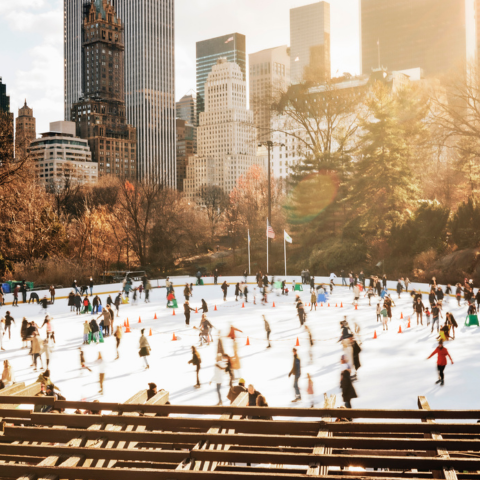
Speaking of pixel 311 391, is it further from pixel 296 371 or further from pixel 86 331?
pixel 86 331

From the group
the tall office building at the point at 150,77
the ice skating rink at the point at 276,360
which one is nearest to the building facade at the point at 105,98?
the tall office building at the point at 150,77

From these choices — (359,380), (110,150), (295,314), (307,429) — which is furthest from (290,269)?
(110,150)

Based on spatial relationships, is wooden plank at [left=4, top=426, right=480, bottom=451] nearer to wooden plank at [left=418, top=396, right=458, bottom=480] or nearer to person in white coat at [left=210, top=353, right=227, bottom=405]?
wooden plank at [left=418, top=396, right=458, bottom=480]

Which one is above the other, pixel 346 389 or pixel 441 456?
pixel 441 456

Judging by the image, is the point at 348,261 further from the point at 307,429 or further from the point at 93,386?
the point at 307,429

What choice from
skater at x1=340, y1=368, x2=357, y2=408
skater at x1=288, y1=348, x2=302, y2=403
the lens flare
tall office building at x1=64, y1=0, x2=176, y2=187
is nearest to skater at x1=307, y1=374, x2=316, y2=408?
skater at x1=288, y1=348, x2=302, y2=403

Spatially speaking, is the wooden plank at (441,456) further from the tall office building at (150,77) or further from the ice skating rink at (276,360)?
the tall office building at (150,77)

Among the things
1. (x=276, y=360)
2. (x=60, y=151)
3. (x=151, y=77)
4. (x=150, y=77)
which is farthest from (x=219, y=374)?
(x=151, y=77)
